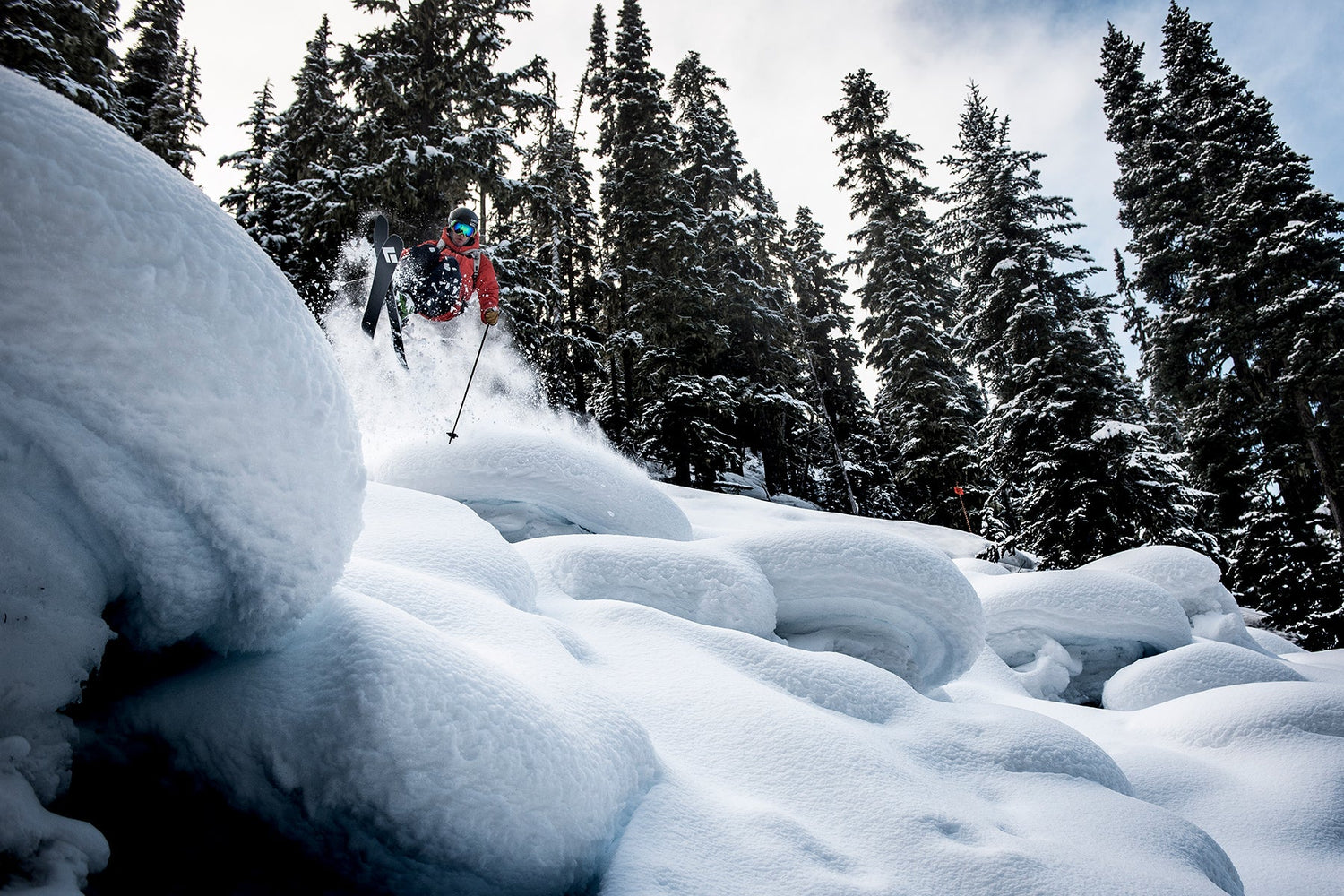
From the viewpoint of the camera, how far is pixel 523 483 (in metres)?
5.34

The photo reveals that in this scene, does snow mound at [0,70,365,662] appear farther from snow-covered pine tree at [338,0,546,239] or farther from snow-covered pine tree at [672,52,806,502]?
snow-covered pine tree at [672,52,806,502]

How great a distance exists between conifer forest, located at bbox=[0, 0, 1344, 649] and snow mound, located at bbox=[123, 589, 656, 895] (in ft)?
40.6

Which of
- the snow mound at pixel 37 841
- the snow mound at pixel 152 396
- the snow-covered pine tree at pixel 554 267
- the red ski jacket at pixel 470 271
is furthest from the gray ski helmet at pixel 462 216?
the snow mound at pixel 37 841

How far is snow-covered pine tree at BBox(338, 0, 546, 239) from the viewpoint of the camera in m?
12.7

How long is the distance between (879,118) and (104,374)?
24452mm

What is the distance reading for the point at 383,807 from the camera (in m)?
1.30

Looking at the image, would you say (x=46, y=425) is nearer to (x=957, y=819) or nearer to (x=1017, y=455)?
(x=957, y=819)

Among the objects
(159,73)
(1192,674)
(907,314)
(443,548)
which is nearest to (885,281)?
(907,314)

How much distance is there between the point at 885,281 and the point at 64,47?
67.4 ft

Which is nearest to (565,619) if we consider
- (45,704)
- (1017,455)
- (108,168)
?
(45,704)

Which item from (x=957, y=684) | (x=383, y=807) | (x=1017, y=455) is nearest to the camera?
(x=383, y=807)

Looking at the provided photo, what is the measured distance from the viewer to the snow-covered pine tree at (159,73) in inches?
923

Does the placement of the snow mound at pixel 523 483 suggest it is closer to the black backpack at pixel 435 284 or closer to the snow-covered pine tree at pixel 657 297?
the black backpack at pixel 435 284

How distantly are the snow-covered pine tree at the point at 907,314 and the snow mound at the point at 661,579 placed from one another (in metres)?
16.2
